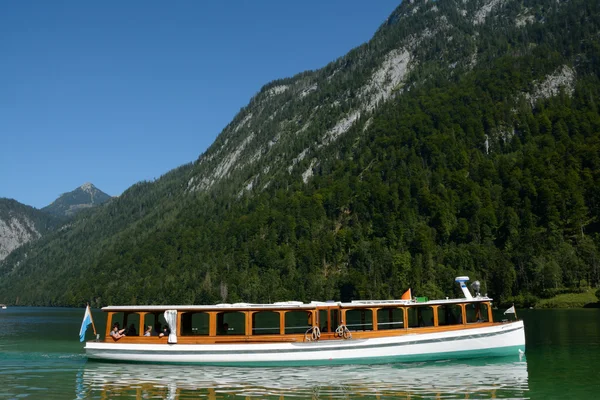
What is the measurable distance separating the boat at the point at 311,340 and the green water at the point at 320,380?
2.82 feet

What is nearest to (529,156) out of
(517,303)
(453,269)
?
(453,269)

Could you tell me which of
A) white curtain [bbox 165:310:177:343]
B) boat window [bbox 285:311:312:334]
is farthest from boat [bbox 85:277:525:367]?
boat window [bbox 285:311:312:334]

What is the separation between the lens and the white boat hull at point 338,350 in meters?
35.7

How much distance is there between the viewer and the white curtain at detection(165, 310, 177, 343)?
121 ft

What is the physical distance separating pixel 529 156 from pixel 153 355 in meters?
175

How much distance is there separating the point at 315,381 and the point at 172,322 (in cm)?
1249

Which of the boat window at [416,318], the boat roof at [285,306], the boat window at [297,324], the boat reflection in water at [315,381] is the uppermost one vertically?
the boat roof at [285,306]

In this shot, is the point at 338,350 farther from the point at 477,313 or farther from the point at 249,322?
the point at 477,313

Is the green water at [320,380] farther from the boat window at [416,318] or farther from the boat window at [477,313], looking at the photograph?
the boat window at [477,313]

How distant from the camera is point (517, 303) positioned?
123062 millimetres

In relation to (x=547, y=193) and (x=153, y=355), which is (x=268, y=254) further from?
(x=153, y=355)

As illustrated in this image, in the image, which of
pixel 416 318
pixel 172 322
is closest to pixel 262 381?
pixel 172 322

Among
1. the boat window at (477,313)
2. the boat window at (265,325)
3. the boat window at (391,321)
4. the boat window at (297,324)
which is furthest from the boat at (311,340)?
the boat window at (477,313)

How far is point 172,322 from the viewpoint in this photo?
121 feet
